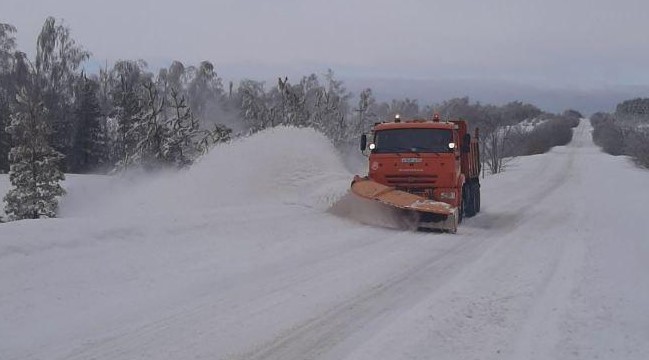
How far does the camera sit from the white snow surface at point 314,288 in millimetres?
6059

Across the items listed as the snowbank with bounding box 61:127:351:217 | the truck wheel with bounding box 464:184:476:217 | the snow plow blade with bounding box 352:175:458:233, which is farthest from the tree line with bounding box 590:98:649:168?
the snow plow blade with bounding box 352:175:458:233

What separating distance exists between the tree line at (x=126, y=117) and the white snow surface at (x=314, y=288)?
84.4ft

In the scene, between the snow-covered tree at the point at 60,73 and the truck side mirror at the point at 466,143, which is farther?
the snow-covered tree at the point at 60,73

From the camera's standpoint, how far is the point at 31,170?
36.0 meters

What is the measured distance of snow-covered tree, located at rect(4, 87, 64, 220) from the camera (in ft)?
116

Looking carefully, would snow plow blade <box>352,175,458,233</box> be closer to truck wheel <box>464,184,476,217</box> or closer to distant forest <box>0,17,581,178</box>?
truck wheel <box>464,184,476,217</box>

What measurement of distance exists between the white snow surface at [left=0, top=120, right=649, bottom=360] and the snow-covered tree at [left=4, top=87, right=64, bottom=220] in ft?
81.9

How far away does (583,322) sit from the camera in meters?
6.90

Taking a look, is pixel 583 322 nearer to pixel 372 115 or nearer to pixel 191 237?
pixel 191 237

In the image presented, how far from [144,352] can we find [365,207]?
9197 millimetres

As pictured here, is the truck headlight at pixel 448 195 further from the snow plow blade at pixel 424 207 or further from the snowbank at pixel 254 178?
the snowbank at pixel 254 178

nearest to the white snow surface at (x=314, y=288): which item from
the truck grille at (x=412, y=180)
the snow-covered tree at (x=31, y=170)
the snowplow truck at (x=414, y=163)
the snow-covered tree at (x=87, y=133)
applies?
the snowplow truck at (x=414, y=163)

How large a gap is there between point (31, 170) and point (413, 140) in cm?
2661

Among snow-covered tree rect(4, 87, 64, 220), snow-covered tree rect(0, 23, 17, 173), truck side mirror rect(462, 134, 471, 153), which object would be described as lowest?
snow-covered tree rect(4, 87, 64, 220)
